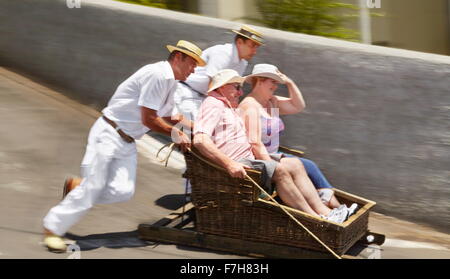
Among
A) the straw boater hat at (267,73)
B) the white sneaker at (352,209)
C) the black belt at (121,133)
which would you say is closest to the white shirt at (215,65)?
the straw boater hat at (267,73)

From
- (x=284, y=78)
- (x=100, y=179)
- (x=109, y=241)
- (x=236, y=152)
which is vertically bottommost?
(x=109, y=241)

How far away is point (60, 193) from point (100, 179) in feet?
4.36

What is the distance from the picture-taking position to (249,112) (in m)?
7.11

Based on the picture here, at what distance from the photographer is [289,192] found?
6605mm

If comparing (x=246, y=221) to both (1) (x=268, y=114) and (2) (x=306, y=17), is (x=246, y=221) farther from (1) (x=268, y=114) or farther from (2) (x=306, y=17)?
(2) (x=306, y=17)

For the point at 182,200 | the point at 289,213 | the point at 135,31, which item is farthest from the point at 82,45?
the point at 289,213

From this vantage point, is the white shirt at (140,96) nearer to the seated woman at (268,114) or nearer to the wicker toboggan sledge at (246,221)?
the wicker toboggan sledge at (246,221)

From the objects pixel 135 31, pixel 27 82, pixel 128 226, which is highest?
pixel 135 31

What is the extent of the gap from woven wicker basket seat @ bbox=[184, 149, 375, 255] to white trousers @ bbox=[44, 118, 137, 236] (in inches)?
21.5

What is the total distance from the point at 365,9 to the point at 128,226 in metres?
4.64

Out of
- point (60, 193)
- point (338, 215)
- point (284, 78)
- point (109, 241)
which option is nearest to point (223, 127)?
point (284, 78)

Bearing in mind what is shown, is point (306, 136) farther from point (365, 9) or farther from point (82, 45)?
point (82, 45)

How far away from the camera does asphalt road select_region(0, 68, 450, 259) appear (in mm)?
6676

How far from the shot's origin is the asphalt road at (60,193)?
668 centimetres
